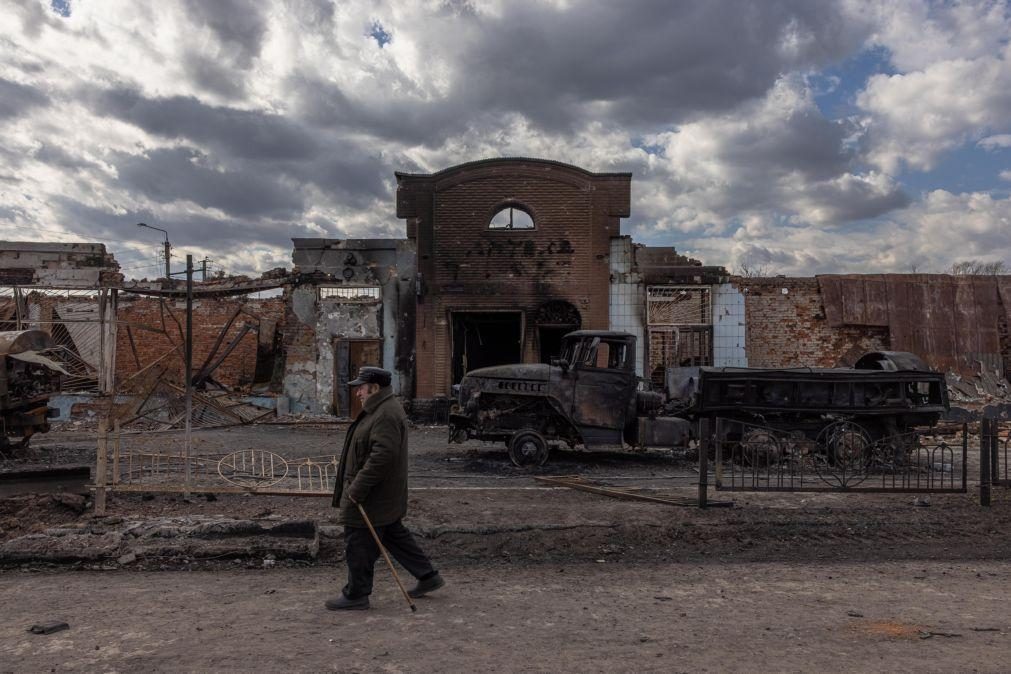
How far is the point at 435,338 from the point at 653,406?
8521mm

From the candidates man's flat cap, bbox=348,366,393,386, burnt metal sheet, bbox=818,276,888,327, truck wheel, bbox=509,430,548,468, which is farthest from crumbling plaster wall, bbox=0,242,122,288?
man's flat cap, bbox=348,366,393,386

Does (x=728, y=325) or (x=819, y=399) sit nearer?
(x=819, y=399)

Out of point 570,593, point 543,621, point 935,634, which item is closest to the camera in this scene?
point 935,634

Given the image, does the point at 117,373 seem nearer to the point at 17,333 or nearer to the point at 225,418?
the point at 225,418

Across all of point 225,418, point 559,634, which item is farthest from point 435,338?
point 559,634

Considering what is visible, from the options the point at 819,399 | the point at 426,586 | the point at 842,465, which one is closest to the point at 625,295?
the point at 819,399

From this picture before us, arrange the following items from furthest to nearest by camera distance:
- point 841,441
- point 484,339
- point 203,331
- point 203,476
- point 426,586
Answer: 1. point 484,339
2. point 203,331
3. point 841,441
4. point 203,476
5. point 426,586

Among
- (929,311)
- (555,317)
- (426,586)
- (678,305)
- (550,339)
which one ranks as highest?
(678,305)

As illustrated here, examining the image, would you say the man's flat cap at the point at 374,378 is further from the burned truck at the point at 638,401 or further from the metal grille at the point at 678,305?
the metal grille at the point at 678,305

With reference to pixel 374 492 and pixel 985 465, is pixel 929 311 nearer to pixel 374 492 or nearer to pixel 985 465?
pixel 985 465

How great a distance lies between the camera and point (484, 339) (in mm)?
22016

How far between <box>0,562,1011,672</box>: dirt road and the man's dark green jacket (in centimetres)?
69

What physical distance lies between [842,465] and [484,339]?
47.3ft

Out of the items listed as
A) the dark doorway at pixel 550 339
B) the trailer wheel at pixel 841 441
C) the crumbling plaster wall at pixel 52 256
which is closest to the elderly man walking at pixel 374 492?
the trailer wheel at pixel 841 441
